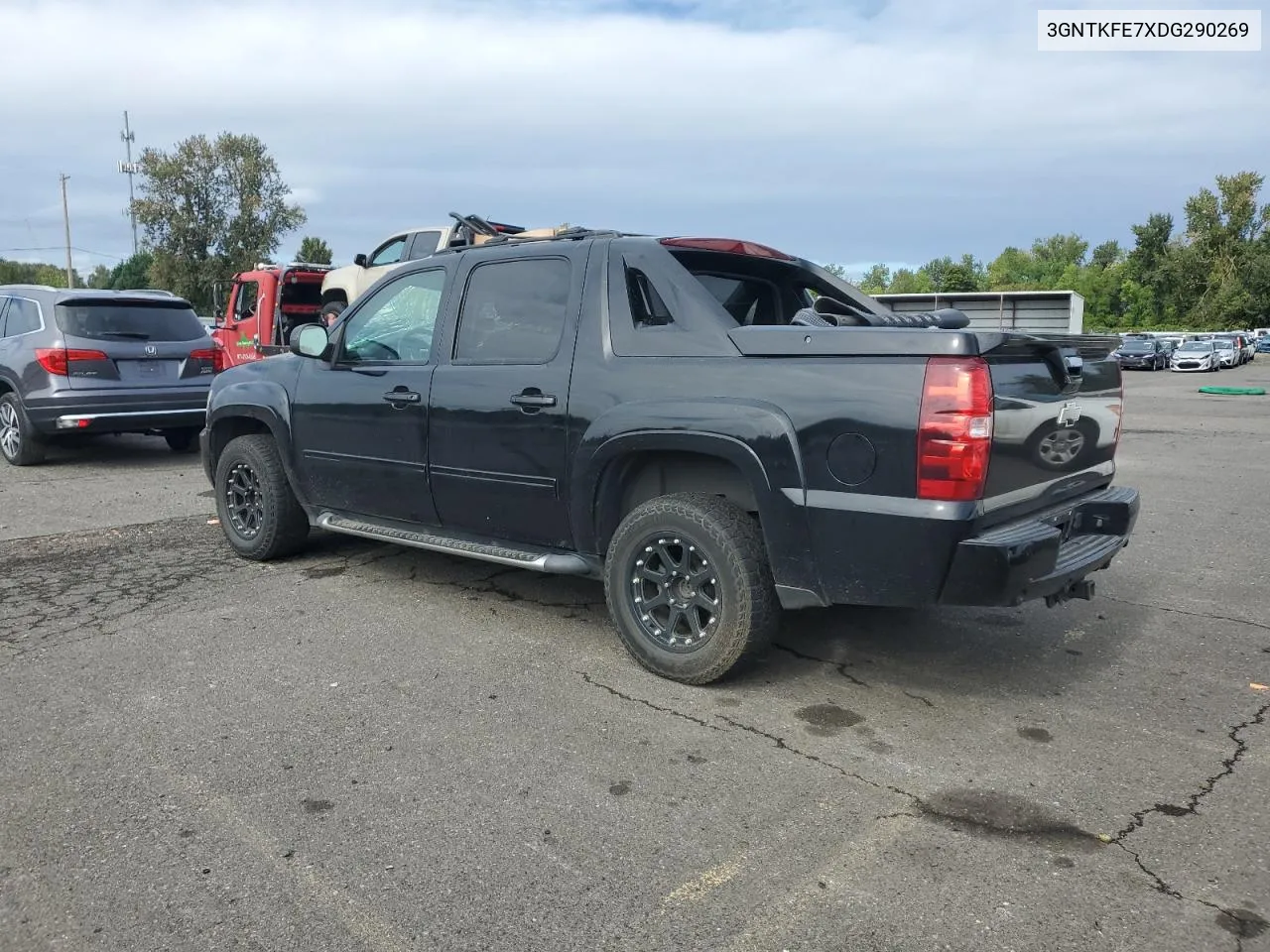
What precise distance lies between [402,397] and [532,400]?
3.00ft

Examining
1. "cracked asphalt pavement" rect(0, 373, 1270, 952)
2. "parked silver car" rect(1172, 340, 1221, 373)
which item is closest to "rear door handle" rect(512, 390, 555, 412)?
"cracked asphalt pavement" rect(0, 373, 1270, 952)

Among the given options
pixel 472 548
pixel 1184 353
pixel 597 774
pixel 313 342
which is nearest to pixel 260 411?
pixel 313 342

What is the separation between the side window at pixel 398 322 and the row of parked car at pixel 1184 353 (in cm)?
4054

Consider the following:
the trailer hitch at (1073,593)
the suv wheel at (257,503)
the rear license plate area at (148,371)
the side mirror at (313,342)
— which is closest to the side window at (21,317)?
the rear license plate area at (148,371)

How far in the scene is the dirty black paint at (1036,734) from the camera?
3.72 m

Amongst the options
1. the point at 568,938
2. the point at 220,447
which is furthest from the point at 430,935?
the point at 220,447

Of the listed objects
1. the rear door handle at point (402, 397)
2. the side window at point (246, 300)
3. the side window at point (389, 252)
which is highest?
the side window at point (389, 252)

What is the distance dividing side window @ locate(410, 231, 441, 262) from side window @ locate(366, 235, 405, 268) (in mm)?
347

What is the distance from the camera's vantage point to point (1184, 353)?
1636 inches

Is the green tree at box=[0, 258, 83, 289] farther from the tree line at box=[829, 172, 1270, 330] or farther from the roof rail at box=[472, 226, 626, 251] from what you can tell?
the roof rail at box=[472, 226, 626, 251]

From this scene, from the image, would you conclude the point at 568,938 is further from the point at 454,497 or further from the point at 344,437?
the point at 344,437

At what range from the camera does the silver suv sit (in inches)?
378

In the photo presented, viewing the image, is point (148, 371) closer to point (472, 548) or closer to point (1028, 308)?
point (472, 548)

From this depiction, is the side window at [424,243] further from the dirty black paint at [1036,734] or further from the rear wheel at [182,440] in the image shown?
the dirty black paint at [1036,734]
